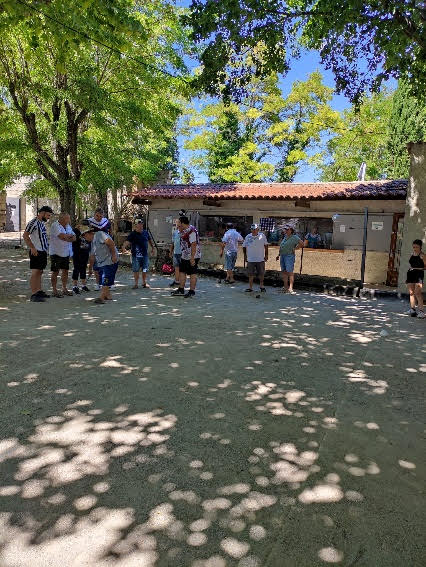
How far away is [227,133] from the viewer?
89.1 ft

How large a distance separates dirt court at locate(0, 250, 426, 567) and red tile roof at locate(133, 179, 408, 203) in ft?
27.0

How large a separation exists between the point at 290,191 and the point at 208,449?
1325 cm

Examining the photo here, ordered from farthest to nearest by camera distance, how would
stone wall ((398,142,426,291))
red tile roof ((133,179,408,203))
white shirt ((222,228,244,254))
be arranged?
red tile roof ((133,179,408,203)) < white shirt ((222,228,244,254)) < stone wall ((398,142,426,291))

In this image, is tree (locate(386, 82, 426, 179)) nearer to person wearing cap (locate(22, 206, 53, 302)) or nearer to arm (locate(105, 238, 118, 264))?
arm (locate(105, 238, 118, 264))

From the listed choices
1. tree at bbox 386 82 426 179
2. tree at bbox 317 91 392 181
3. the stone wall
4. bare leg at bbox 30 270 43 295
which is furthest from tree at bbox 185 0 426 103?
tree at bbox 317 91 392 181

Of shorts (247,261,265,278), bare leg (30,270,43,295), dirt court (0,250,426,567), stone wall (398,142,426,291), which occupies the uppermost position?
stone wall (398,142,426,291)

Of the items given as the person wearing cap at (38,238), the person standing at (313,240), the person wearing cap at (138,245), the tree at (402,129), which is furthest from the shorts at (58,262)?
the tree at (402,129)

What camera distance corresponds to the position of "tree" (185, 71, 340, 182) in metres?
25.1

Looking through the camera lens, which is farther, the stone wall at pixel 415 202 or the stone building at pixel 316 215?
the stone building at pixel 316 215

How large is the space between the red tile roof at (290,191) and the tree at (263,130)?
9.08 metres

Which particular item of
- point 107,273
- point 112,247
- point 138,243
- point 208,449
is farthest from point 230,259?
point 208,449

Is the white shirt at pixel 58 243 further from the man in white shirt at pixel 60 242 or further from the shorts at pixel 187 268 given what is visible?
the shorts at pixel 187 268

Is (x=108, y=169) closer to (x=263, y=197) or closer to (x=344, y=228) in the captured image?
(x=263, y=197)

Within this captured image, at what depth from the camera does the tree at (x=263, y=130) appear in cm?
2512
